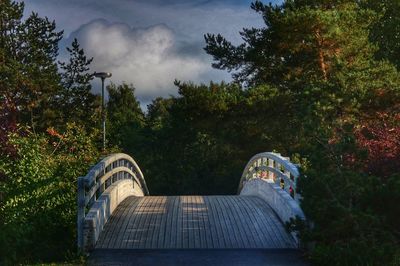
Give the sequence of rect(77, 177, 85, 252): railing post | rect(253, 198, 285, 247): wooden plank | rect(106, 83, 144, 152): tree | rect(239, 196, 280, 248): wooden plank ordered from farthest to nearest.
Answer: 1. rect(106, 83, 144, 152): tree
2. rect(253, 198, 285, 247): wooden plank
3. rect(239, 196, 280, 248): wooden plank
4. rect(77, 177, 85, 252): railing post

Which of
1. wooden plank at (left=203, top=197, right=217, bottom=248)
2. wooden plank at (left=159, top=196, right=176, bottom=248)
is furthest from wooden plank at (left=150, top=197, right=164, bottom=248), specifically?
wooden plank at (left=203, top=197, right=217, bottom=248)

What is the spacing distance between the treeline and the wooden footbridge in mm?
700

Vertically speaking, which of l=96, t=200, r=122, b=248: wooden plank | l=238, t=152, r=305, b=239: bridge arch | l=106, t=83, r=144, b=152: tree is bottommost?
l=96, t=200, r=122, b=248: wooden plank

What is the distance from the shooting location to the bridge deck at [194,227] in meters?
12.3

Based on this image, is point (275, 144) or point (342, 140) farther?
point (275, 144)

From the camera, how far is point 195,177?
4656 cm

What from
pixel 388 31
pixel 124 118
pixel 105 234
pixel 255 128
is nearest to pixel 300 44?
pixel 255 128

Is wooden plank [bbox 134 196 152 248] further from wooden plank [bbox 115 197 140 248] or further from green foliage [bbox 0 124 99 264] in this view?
green foliage [bbox 0 124 99 264]

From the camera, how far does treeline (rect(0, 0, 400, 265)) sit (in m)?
10.4

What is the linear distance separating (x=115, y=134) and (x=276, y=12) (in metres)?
30.9

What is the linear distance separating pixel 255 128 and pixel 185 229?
692 inches

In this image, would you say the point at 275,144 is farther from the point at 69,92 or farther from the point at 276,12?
the point at 69,92

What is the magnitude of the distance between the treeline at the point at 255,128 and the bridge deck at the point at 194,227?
1058mm

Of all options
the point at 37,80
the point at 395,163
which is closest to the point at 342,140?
the point at 395,163
